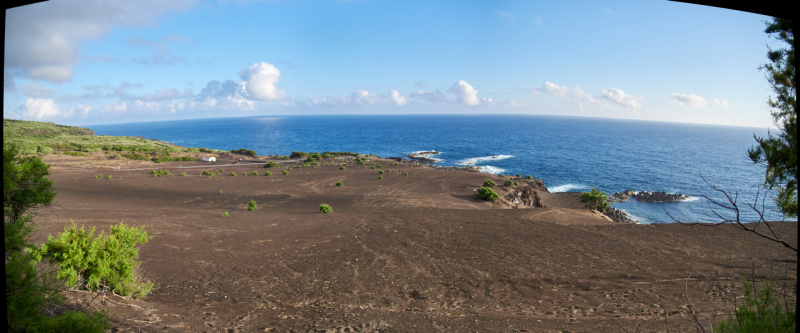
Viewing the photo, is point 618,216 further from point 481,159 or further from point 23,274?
point 481,159

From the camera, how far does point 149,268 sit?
418 inches

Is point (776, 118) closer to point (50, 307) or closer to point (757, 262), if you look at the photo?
point (757, 262)

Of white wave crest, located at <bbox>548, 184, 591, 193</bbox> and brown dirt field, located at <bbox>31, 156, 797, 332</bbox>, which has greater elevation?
brown dirt field, located at <bbox>31, 156, 797, 332</bbox>

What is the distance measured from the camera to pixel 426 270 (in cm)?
1112

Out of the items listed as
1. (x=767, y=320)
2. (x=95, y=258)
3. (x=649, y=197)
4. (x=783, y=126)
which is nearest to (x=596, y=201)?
(x=649, y=197)

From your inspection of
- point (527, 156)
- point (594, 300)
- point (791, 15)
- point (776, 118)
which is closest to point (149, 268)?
point (594, 300)

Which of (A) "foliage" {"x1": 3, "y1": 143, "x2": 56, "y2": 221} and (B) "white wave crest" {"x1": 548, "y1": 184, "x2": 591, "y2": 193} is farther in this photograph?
(B) "white wave crest" {"x1": 548, "y1": 184, "x2": 591, "y2": 193}

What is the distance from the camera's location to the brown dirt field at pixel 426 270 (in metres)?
7.34

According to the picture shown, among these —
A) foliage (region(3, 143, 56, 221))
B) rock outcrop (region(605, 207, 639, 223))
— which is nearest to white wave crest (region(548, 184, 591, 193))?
rock outcrop (region(605, 207, 639, 223))

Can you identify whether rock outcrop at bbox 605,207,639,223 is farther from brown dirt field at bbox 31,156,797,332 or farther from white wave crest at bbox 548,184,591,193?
white wave crest at bbox 548,184,591,193

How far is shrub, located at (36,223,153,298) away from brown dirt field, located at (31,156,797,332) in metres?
0.38

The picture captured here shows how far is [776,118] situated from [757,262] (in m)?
9.32

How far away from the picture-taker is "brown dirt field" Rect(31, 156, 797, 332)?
7.34m

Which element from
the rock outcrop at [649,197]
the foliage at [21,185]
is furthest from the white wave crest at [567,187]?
the foliage at [21,185]
